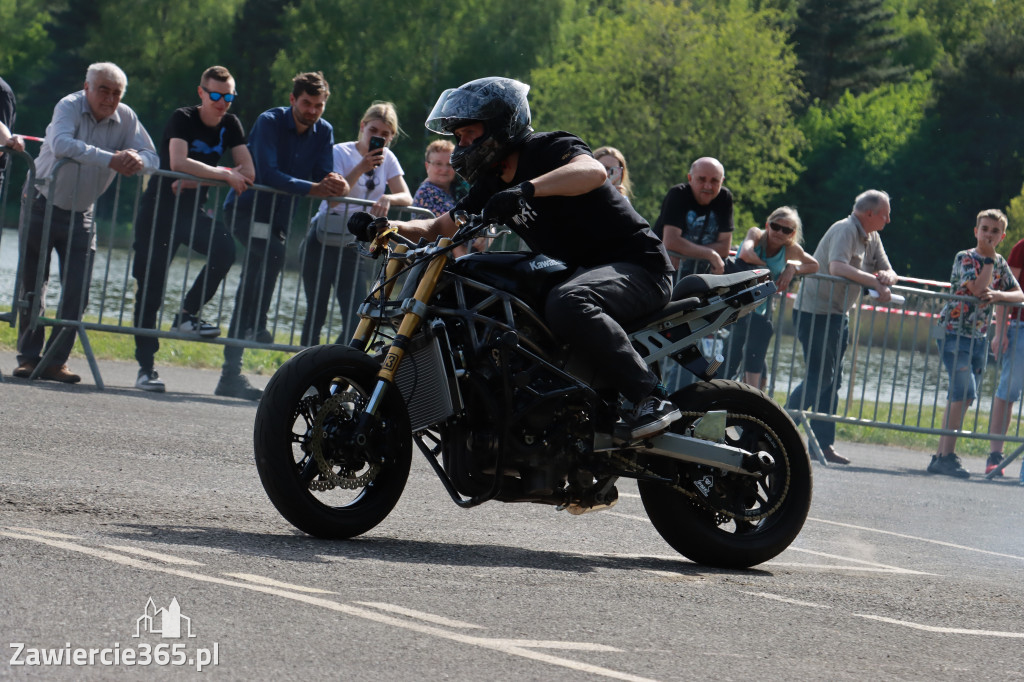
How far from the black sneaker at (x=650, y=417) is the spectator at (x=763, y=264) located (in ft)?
20.1

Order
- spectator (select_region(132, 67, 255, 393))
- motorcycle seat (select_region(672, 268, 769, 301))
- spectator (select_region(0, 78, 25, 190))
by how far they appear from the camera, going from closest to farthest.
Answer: motorcycle seat (select_region(672, 268, 769, 301)) < spectator (select_region(0, 78, 25, 190)) < spectator (select_region(132, 67, 255, 393))

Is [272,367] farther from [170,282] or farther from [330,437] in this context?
[330,437]

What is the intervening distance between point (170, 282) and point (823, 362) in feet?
17.0

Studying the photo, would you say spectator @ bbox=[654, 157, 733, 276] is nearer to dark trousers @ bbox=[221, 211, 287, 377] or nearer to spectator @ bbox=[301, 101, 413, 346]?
spectator @ bbox=[301, 101, 413, 346]

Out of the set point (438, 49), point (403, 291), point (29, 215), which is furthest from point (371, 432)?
point (438, 49)

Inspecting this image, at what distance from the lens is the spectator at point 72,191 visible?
10945 mm

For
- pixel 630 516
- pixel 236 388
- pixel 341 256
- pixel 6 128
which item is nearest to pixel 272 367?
pixel 236 388

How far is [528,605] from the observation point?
203 inches

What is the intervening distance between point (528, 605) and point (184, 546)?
1.29m

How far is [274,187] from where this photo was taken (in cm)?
1160

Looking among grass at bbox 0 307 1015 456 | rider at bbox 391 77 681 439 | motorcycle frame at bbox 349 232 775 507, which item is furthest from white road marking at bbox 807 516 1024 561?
grass at bbox 0 307 1015 456

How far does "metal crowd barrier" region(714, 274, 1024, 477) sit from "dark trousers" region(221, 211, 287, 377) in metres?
3.52

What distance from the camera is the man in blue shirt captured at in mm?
11609

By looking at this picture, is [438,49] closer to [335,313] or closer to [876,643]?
[335,313]
